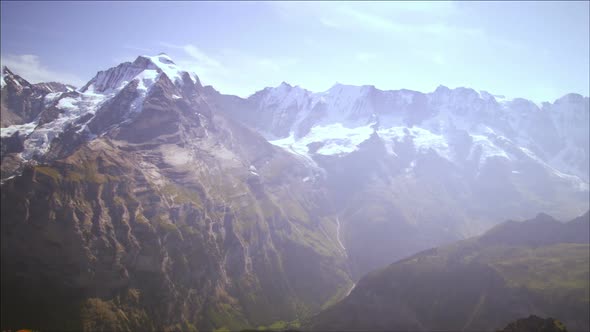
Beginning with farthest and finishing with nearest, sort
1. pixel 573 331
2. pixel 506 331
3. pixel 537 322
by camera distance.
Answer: pixel 573 331 → pixel 537 322 → pixel 506 331

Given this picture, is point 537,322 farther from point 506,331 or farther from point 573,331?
point 573,331

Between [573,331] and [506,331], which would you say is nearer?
[506,331]

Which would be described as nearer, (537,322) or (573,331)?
(537,322)

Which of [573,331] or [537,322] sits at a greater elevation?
[537,322]

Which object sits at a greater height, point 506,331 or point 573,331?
point 506,331

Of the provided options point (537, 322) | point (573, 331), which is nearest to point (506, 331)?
point (537, 322)

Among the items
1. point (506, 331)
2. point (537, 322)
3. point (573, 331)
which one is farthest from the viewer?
point (573, 331)
